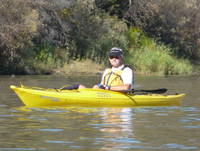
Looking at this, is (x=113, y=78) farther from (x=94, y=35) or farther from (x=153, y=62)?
(x=94, y=35)

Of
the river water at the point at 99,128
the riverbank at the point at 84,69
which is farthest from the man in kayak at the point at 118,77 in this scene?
the riverbank at the point at 84,69

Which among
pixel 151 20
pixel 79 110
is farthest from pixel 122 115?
pixel 151 20

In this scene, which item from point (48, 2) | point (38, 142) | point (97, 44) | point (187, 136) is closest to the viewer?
point (38, 142)

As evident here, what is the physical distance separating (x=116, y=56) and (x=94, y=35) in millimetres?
21201

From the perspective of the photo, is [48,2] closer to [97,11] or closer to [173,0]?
[97,11]

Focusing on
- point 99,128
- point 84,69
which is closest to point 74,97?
point 99,128

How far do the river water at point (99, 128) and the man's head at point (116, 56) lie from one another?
1301 millimetres

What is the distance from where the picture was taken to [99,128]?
12047 millimetres

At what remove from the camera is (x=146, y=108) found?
53.6 feet

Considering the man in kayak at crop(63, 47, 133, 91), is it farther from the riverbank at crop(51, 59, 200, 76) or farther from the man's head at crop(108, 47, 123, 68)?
the riverbank at crop(51, 59, 200, 76)

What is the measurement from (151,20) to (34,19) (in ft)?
41.9

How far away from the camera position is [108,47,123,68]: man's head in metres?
16.5

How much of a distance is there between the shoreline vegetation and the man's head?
13851 mm

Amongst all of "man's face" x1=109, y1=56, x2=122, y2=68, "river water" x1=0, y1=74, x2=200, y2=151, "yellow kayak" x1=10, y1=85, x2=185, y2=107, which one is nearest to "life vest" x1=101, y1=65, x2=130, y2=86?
"man's face" x1=109, y1=56, x2=122, y2=68
